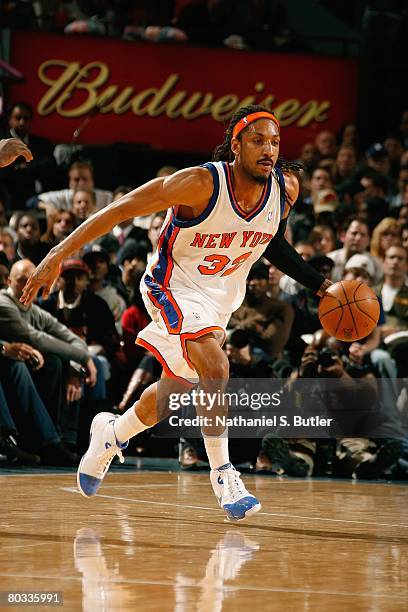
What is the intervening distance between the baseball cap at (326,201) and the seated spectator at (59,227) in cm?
308

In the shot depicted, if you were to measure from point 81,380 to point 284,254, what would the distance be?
3274 millimetres

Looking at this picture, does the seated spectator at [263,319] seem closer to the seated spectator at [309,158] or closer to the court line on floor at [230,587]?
the seated spectator at [309,158]

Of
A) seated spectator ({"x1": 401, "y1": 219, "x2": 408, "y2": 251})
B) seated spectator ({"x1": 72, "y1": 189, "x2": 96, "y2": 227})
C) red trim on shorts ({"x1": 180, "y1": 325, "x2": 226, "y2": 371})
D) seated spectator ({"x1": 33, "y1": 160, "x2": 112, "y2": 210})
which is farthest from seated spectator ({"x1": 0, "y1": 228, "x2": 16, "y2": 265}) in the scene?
red trim on shorts ({"x1": 180, "y1": 325, "x2": 226, "y2": 371})

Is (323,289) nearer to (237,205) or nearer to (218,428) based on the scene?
(237,205)

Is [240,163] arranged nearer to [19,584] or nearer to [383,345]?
[19,584]

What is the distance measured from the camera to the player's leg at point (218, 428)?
5.42 meters

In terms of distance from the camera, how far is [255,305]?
31.2 feet

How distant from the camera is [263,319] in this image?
9.36 m

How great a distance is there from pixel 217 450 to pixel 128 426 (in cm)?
67

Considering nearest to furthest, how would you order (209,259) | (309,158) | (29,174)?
(209,259) < (29,174) < (309,158)

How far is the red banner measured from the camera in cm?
1393

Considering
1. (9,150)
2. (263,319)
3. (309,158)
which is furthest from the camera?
(309,158)

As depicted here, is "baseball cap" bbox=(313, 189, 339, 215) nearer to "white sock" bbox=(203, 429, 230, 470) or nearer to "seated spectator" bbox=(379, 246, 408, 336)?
"seated spectator" bbox=(379, 246, 408, 336)

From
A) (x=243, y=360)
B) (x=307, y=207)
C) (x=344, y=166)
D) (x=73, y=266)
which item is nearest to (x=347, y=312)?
(x=243, y=360)
